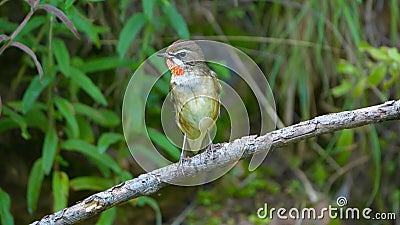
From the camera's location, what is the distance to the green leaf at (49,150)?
6.66 feet

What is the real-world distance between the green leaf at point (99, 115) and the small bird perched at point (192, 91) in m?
0.73

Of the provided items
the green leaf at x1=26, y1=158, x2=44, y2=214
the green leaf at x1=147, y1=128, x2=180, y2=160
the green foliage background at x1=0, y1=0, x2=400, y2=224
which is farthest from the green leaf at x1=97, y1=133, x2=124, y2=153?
the green leaf at x1=26, y1=158, x2=44, y2=214

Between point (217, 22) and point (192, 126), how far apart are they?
1.50 metres

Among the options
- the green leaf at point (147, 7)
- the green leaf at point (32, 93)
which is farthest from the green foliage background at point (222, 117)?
the green leaf at point (147, 7)

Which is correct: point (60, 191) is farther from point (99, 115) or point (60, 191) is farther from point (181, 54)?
point (181, 54)

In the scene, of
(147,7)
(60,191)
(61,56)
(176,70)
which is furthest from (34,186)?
(176,70)

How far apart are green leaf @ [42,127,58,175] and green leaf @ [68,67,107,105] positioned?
0.55ft

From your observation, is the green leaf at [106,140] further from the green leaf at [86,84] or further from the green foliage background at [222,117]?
the green leaf at [86,84]

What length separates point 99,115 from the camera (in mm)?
2195

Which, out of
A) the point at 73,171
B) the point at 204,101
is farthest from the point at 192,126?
the point at 73,171

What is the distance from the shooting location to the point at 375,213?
2863 millimetres

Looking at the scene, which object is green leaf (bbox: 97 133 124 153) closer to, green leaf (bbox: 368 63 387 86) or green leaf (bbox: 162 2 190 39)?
green leaf (bbox: 162 2 190 39)

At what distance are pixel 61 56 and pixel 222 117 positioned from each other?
2.62 feet

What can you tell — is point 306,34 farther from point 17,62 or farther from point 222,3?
point 17,62
